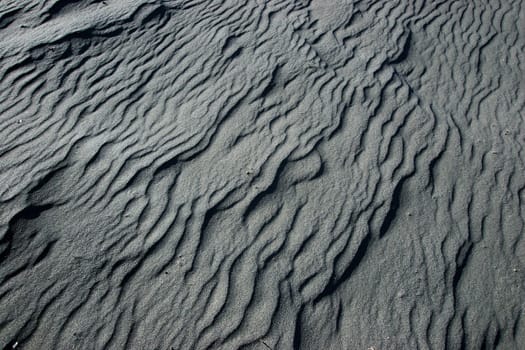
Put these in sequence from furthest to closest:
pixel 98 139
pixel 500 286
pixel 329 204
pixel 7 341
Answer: pixel 98 139 < pixel 329 204 < pixel 500 286 < pixel 7 341

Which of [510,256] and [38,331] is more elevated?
[38,331]

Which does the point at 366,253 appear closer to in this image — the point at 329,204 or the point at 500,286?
the point at 329,204

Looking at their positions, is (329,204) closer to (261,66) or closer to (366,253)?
(366,253)

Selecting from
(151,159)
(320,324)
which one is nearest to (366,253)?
(320,324)

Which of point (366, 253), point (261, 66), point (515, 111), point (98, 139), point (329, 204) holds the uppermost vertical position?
point (98, 139)

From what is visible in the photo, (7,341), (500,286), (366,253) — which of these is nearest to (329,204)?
(366,253)

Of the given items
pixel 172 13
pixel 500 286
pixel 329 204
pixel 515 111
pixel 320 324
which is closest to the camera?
pixel 320 324

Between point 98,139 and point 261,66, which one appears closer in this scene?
point 98,139
